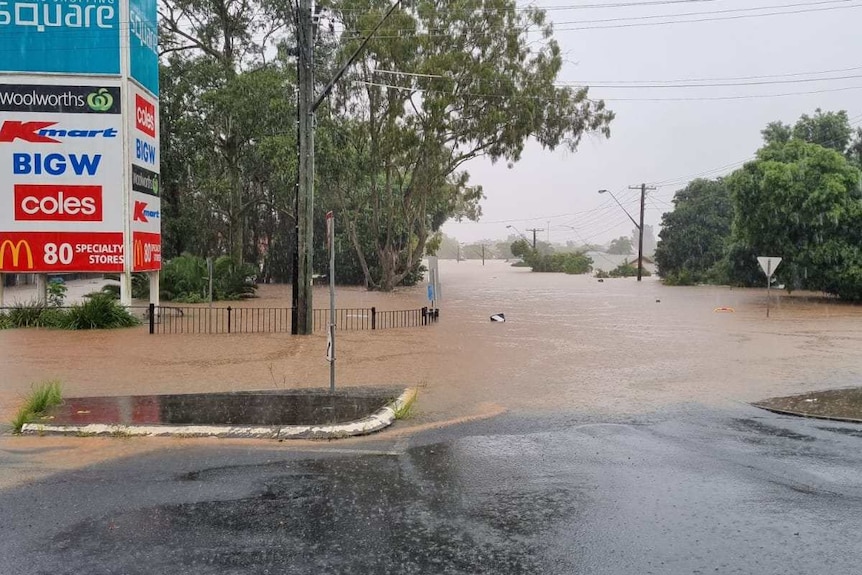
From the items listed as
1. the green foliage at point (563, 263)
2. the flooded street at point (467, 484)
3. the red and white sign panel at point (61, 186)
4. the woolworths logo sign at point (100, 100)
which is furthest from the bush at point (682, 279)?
the woolworths logo sign at point (100, 100)

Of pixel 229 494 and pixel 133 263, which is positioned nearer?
pixel 229 494

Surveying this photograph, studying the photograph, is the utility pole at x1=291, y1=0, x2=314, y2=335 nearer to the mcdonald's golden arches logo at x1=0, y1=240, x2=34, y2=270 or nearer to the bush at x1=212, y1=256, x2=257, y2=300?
the mcdonald's golden arches logo at x1=0, y1=240, x2=34, y2=270

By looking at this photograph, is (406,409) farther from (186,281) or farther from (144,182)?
(186,281)

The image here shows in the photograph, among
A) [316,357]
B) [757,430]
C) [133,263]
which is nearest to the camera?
[757,430]

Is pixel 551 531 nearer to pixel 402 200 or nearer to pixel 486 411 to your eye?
pixel 486 411

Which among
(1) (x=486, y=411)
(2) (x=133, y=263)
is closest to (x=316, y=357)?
(1) (x=486, y=411)

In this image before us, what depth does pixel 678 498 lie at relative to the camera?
5.66 meters

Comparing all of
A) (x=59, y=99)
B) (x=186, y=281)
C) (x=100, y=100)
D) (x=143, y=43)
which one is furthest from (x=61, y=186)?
(x=186, y=281)

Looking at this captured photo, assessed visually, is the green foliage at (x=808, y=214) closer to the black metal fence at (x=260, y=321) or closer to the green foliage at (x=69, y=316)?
the black metal fence at (x=260, y=321)

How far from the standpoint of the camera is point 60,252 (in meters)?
17.8

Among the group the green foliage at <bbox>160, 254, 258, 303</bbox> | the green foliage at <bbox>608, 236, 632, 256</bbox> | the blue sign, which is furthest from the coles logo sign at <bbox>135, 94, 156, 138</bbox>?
the green foliage at <bbox>608, 236, 632, 256</bbox>

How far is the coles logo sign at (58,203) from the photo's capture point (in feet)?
57.6

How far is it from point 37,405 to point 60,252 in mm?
10862

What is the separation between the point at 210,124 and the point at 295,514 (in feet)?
89.8
